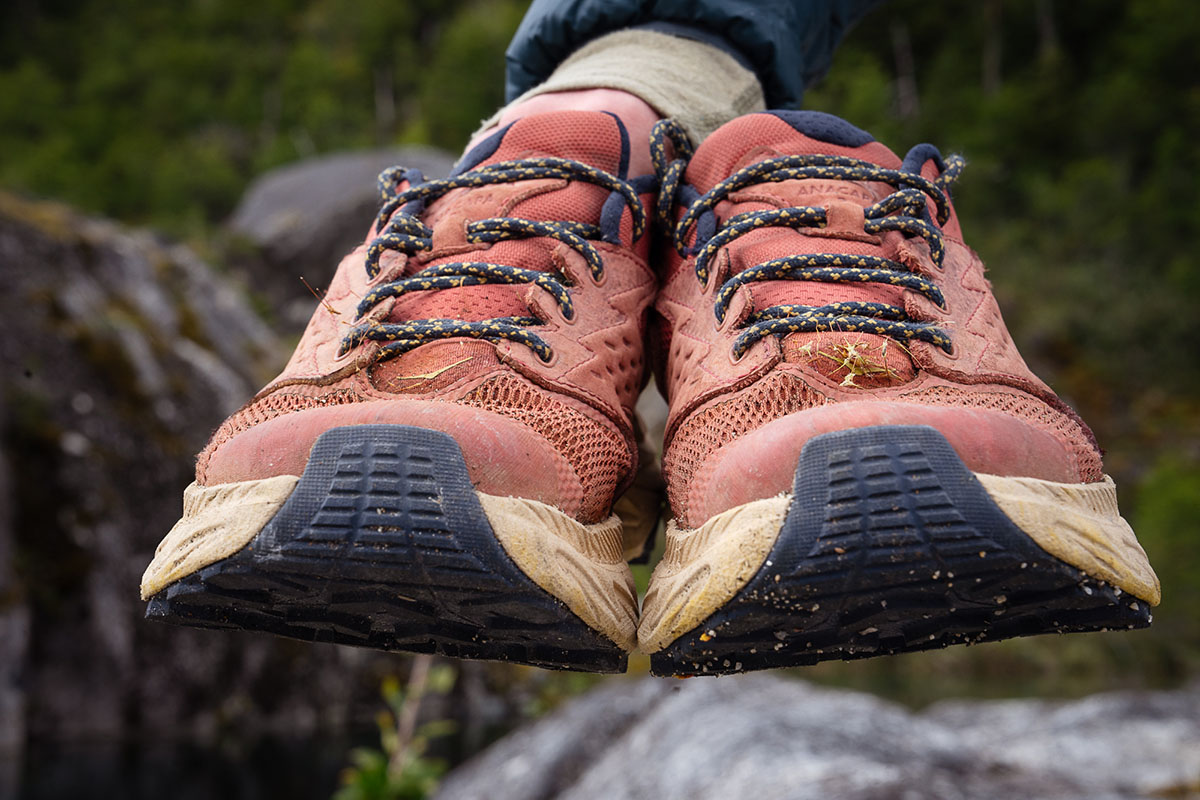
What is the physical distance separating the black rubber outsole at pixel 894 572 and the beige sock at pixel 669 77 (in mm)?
629

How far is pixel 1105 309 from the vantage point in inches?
583

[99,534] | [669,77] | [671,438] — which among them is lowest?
[99,534]

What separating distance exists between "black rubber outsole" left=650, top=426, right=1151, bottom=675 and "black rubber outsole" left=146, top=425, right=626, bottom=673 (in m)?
0.15

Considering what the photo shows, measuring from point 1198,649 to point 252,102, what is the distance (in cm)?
2603

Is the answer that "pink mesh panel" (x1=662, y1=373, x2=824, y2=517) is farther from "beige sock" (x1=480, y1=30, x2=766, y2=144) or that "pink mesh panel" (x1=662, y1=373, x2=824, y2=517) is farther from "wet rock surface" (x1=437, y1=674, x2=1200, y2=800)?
"wet rock surface" (x1=437, y1=674, x2=1200, y2=800)

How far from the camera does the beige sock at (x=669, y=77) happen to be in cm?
121

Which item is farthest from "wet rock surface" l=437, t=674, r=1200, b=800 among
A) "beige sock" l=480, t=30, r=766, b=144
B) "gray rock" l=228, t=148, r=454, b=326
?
"gray rock" l=228, t=148, r=454, b=326

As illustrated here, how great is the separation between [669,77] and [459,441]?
69 centimetres

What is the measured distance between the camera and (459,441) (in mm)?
796

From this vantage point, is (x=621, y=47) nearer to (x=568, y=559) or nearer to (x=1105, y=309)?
(x=568, y=559)

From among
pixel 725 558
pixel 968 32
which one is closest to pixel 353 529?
pixel 725 558
